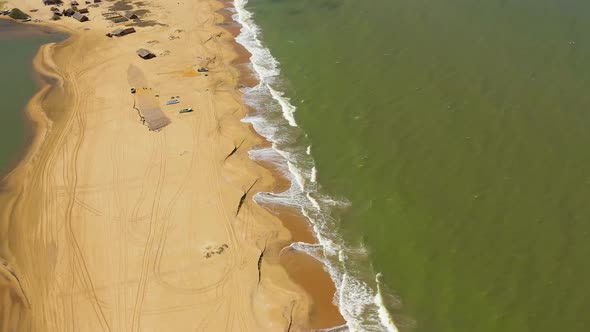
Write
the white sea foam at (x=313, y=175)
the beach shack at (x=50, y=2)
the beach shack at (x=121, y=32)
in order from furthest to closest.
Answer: the beach shack at (x=50, y=2), the beach shack at (x=121, y=32), the white sea foam at (x=313, y=175)

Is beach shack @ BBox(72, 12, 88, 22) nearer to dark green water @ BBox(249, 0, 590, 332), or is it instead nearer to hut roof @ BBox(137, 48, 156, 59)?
hut roof @ BBox(137, 48, 156, 59)

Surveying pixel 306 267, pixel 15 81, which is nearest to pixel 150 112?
pixel 15 81

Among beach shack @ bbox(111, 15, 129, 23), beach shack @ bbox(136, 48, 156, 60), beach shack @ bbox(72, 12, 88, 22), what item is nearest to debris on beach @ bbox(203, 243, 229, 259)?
beach shack @ bbox(136, 48, 156, 60)

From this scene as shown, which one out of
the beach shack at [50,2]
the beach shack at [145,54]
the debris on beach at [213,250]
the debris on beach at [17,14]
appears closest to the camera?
the debris on beach at [213,250]

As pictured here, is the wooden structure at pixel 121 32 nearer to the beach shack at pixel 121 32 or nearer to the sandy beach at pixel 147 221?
the beach shack at pixel 121 32

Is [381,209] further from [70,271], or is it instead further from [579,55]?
[579,55]

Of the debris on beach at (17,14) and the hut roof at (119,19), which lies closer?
the hut roof at (119,19)

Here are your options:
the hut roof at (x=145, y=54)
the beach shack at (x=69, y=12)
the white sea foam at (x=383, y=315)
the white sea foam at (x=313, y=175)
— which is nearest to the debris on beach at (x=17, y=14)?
the beach shack at (x=69, y=12)

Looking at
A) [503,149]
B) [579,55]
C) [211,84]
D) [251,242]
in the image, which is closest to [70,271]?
[251,242]
